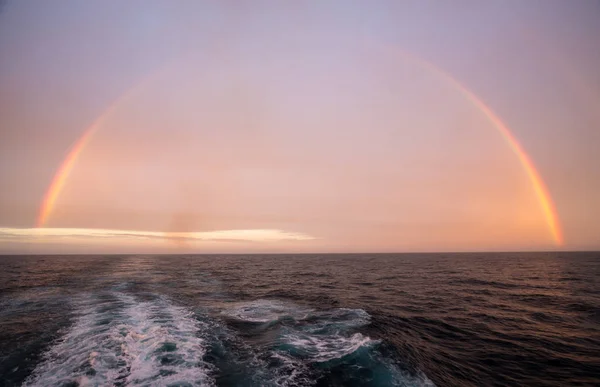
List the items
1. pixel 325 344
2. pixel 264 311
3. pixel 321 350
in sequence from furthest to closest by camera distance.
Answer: pixel 264 311 → pixel 325 344 → pixel 321 350

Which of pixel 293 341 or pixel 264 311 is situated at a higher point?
pixel 293 341

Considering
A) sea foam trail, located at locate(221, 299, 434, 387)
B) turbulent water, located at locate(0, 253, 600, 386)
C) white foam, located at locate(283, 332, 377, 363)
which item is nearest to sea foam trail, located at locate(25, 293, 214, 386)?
turbulent water, located at locate(0, 253, 600, 386)

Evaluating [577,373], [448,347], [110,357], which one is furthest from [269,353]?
[577,373]

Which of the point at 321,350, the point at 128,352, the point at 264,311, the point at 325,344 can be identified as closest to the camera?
the point at 128,352

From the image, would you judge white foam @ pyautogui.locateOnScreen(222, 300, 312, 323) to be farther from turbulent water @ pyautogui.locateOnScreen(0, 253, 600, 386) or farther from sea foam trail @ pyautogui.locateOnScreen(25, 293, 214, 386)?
sea foam trail @ pyautogui.locateOnScreen(25, 293, 214, 386)

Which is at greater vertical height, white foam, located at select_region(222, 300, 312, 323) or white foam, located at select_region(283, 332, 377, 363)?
white foam, located at select_region(283, 332, 377, 363)

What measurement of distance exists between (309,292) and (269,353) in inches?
743

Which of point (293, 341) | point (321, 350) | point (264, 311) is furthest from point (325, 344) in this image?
point (264, 311)

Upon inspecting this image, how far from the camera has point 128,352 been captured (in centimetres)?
1284

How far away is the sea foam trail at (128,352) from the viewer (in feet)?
34.2

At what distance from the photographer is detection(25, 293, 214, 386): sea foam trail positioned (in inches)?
410

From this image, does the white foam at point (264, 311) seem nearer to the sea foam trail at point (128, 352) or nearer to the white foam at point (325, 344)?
the sea foam trail at point (128, 352)

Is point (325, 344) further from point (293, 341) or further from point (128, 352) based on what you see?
point (128, 352)

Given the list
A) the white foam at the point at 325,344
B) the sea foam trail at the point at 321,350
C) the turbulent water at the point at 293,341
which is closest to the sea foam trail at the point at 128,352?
the turbulent water at the point at 293,341
